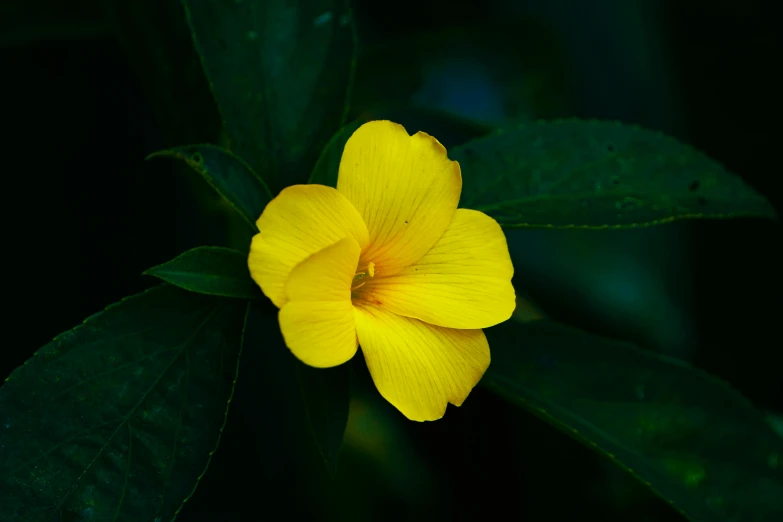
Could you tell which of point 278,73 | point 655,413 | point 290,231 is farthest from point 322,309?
Answer: point 655,413

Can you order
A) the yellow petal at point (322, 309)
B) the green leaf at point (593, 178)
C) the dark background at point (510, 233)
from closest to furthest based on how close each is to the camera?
the yellow petal at point (322, 309) → the green leaf at point (593, 178) → the dark background at point (510, 233)

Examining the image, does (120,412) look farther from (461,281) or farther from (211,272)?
(461,281)

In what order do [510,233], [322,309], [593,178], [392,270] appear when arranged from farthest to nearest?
[510,233]
[593,178]
[392,270]
[322,309]

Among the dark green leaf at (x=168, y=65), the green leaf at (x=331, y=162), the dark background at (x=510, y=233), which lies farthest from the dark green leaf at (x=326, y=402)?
the dark green leaf at (x=168, y=65)

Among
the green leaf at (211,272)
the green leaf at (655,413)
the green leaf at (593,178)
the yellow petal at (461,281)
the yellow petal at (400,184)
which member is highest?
the yellow petal at (400,184)

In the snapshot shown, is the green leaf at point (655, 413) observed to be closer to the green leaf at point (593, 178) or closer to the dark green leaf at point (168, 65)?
the green leaf at point (593, 178)

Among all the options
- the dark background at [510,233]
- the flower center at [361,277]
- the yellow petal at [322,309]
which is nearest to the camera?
the yellow petal at [322,309]

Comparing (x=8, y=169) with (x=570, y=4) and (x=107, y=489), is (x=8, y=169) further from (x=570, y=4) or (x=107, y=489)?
(x=570, y=4)

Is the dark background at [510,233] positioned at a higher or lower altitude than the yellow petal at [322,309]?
lower

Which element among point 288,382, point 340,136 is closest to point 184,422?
point 340,136
